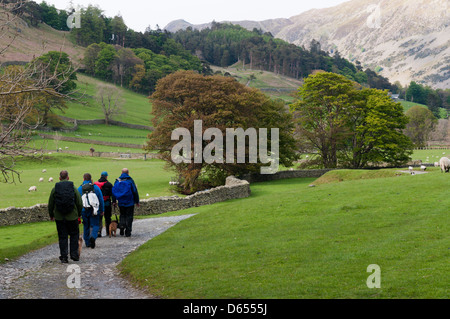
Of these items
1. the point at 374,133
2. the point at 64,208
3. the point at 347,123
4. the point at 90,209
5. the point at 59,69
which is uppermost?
the point at 59,69

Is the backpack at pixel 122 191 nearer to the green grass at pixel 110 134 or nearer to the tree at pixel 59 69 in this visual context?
the tree at pixel 59 69

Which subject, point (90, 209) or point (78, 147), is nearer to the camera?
point (90, 209)

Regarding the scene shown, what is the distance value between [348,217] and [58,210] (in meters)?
10.6

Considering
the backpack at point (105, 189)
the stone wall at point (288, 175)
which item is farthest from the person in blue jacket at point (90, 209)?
the stone wall at point (288, 175)

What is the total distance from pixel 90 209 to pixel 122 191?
2.29 m

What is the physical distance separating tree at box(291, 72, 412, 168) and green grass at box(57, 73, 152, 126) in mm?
48931

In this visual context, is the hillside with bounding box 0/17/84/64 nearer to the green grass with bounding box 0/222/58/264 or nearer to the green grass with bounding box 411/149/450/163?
the green grass with bounding box 411/149/450/163

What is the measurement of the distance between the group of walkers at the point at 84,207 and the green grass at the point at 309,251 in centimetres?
185

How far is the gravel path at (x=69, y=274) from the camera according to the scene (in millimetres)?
10984

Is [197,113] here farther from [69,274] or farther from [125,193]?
[69,274]

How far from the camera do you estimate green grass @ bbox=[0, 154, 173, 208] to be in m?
34.8

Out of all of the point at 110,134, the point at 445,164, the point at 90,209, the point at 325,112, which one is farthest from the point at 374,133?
the point at 110,134

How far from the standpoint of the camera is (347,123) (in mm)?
64500

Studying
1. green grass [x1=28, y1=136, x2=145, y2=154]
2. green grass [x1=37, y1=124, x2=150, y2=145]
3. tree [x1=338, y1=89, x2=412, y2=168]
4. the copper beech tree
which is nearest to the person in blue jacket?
the copper beech tree
